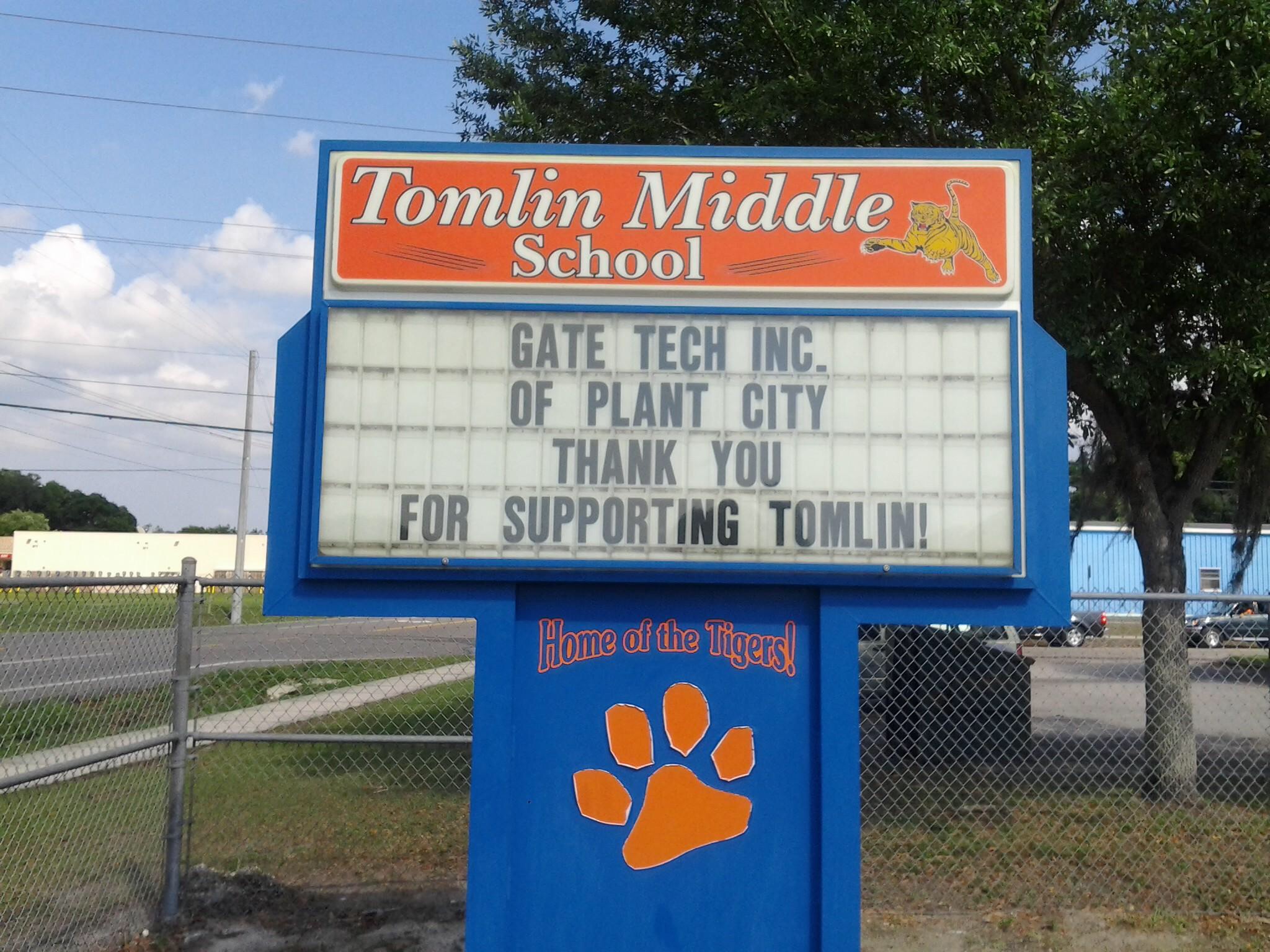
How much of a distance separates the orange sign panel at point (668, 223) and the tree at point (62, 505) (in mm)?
111379

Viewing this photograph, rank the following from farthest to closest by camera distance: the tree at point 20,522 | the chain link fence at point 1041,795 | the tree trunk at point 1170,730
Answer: the tree at point 20,522
the tree trunk at point 1170,730
the chain link fence at point 1041,795

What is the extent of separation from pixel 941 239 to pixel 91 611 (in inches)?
223

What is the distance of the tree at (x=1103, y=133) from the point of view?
818 cm

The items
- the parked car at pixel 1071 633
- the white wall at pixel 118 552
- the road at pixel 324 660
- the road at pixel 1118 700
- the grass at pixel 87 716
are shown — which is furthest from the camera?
the white wall at pixel 118 552

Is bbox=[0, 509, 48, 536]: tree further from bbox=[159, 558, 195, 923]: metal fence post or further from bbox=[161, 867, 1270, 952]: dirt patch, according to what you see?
bbox=[161, 867, 1270, 952]: dirt patch

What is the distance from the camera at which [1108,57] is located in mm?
9125

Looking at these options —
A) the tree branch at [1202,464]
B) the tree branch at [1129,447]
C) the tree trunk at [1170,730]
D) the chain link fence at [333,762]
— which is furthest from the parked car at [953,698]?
the chain link fence at [333,762]

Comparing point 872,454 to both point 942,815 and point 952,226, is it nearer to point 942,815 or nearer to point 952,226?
point 952,226

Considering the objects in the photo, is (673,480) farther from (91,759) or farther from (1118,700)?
(1118,700)

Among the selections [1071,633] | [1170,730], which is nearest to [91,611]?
[1170,730]

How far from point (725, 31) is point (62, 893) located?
334 inches

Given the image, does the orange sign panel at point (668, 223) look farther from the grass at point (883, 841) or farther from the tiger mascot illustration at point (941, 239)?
the grass at point (883, 841)

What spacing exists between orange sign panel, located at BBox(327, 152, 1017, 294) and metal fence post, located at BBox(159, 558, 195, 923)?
2616 mm

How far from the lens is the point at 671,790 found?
17.2 ft
